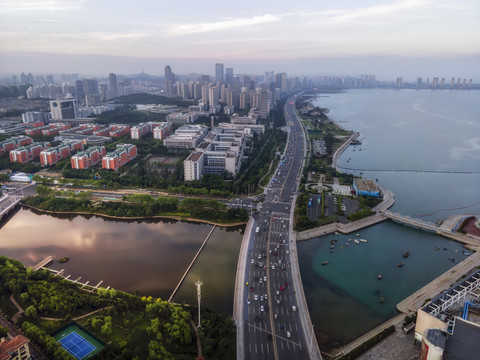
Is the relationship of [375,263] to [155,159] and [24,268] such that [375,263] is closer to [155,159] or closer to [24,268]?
[24,268]

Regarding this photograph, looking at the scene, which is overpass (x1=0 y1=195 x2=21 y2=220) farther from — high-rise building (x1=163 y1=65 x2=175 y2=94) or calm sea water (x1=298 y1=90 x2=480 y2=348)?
high-rise building (x1=163 y1=65 x2=175 y2=94)

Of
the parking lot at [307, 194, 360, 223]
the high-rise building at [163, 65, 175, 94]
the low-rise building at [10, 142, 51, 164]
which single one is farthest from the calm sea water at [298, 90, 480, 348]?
the high-rise building at [163, 65, 175, 94]

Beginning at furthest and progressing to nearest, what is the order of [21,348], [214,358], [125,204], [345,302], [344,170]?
[344,170], [125,204], [345,302], [214,358], [21,348]

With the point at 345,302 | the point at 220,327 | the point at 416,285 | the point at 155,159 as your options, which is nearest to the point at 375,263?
the point at 416,285

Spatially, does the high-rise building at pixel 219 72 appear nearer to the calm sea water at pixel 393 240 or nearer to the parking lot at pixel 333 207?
the calm sea water at pixel 393 240

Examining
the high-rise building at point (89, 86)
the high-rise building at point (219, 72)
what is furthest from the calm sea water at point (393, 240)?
the high-rise building at point (219, 72)

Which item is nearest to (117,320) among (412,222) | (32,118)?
(412,222)
